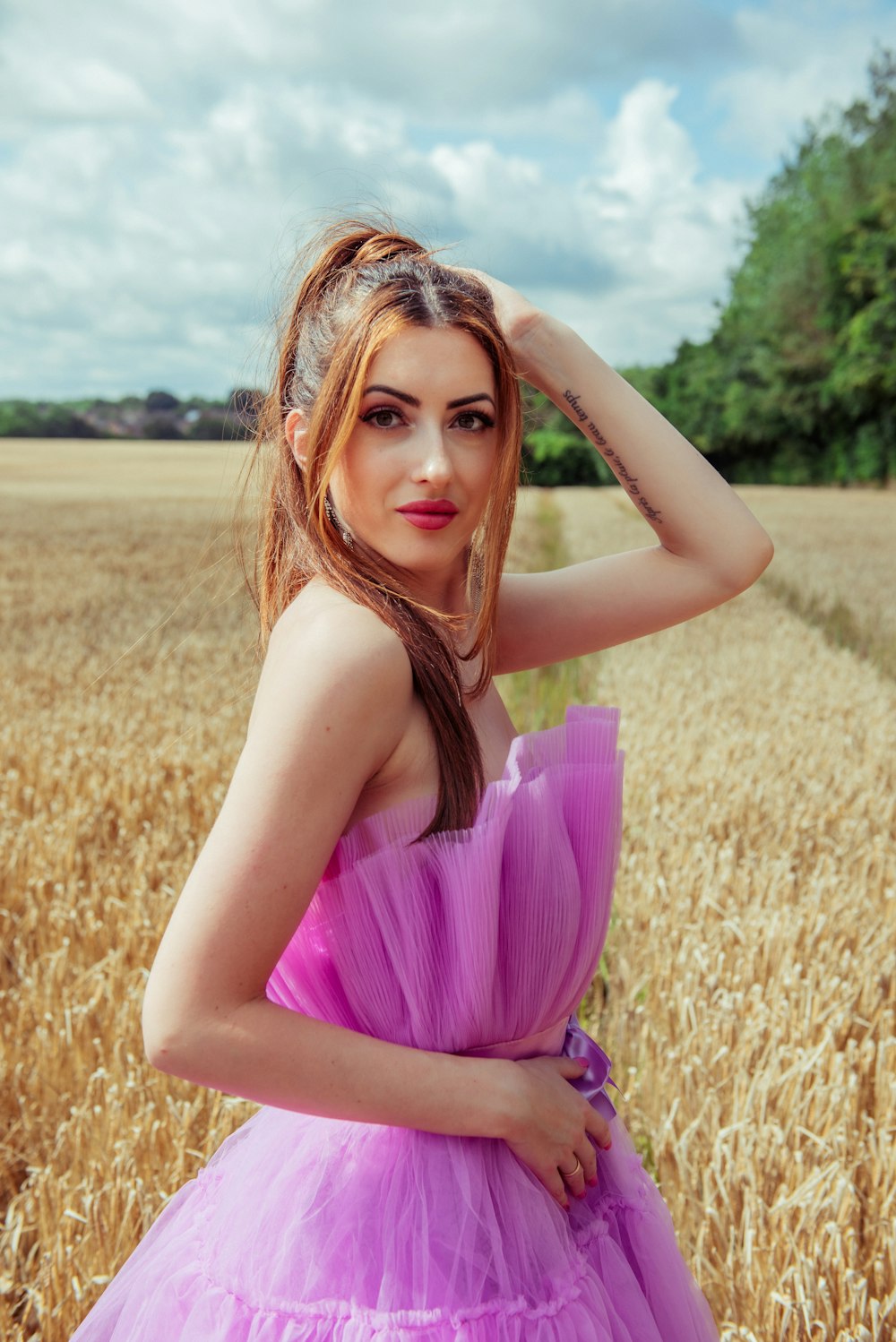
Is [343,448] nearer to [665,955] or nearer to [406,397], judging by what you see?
[406,397]

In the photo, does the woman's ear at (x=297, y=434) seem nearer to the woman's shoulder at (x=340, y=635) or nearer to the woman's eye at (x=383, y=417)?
the woman's eye at (x=383, y=417)

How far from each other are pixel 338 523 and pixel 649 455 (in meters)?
0.47

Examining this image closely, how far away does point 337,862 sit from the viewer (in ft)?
3.70

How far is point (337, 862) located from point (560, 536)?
1619cm

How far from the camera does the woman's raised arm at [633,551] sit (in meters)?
1.48

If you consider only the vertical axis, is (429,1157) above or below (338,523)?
below

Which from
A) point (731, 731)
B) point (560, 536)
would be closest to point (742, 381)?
point (560, 536)

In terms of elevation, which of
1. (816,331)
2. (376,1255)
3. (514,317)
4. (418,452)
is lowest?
(376,1255)

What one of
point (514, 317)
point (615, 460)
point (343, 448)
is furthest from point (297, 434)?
point (615, 460)

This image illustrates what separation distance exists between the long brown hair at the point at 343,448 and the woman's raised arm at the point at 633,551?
6.0 inches

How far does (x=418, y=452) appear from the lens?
3.97 feet

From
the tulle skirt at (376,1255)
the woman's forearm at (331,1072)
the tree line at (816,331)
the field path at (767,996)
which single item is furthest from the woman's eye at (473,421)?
the tree line at (816,331)

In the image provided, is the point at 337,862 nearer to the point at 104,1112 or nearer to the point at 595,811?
the point at 595,811

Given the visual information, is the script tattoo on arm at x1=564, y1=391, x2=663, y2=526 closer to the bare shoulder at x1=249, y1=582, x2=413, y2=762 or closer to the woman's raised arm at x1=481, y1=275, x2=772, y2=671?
the woman's raised arm at x1=481, y1=275, x2=772, y2=671
